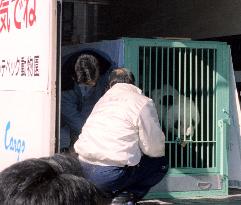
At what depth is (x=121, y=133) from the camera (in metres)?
4.83

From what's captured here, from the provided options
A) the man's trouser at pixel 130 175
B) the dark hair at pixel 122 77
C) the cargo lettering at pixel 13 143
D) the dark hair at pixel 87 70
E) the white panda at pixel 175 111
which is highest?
the dark hair at pixel 87 70

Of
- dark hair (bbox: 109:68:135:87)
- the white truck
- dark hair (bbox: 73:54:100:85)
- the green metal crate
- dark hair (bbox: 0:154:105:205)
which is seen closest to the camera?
dark hair (bbox: 0:154:105:205)

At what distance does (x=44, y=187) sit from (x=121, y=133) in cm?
330

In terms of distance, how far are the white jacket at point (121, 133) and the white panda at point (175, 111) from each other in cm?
133

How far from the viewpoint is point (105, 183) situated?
486cm

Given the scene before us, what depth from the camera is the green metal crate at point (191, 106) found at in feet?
20.6

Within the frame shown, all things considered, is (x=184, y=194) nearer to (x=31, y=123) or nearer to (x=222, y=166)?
(x=222, y=166)

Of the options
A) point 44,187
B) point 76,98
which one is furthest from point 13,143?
point 44,187

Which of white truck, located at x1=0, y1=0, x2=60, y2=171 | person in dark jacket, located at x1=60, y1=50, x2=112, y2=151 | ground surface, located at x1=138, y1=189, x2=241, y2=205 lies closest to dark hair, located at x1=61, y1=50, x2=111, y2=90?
person in dark jacket, located at x1=60, y1=50, x2=112, y2=151

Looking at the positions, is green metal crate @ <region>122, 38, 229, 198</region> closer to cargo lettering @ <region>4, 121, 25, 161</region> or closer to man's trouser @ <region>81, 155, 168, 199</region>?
man's trouser @ <region>81, 155, 168, 199</region>

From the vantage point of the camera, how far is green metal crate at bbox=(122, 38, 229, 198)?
6289mm

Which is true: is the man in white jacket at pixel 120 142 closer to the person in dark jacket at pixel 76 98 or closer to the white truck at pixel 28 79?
the white truck at pixel 28 79

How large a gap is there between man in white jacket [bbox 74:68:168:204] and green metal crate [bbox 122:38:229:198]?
1.25 meters

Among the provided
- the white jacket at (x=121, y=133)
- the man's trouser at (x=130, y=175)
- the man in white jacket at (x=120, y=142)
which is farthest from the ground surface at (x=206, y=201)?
the white jacket at (x=121, y=133)
